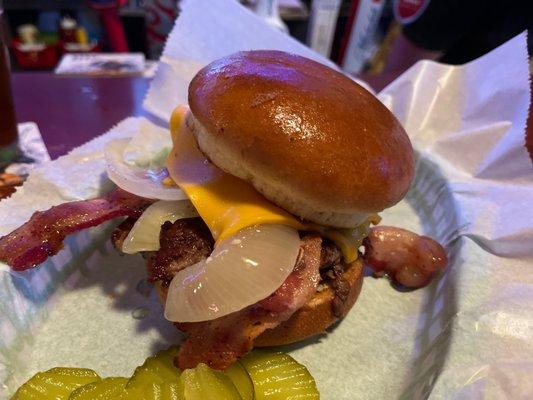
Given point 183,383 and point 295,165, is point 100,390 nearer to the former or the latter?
point 183,383

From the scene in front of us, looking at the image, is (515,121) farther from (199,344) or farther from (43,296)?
(43,296)

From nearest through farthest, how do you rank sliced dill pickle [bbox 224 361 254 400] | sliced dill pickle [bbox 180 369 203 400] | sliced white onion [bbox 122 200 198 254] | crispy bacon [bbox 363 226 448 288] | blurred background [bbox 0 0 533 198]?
sliced dill pickle [bbox 180 369 203 400]
sliced dill pickle [bbox 224 361 254 400]
sliced white onion [bbox 122 200 198 254]
crispy bacon [bbox 363 226 448 288]
blurred background [bbox 0 0 533 198]

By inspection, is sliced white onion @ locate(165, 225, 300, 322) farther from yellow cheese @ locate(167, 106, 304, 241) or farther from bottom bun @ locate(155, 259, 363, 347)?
bottom bun @ locate(155, 259, 363, 347)

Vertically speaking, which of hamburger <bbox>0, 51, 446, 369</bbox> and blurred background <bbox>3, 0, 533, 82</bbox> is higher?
hamburger <bbox>0, 51, 446, 369</bbox>

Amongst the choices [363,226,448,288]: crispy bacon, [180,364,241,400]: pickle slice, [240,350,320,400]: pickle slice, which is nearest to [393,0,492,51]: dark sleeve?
[363,226,448,288]: crispy bacon

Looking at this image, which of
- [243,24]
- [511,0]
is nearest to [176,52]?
[243,24]

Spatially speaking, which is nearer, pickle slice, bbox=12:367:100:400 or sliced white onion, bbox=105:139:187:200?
pickle slice, bbox=12:367:100:400

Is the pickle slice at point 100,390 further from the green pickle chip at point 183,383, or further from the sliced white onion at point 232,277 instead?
the sliced white onion at point 232,277
